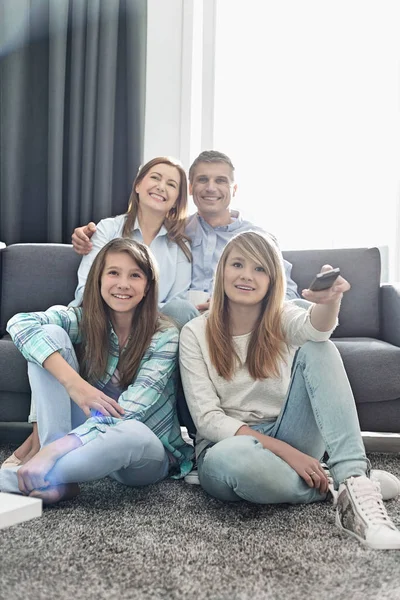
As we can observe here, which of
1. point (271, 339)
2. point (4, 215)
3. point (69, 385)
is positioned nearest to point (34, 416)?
point (69, 385)

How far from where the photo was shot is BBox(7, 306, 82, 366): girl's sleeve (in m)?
1.66

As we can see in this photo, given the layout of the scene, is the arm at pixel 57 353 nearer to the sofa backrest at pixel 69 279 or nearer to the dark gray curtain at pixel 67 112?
the sofa backrest at pixel 69 279

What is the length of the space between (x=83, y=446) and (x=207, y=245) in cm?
111

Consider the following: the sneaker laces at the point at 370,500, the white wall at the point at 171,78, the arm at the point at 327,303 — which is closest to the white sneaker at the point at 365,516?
the sneaker laces at the point at 370,500

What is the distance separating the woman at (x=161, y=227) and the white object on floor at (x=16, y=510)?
4.12 ft

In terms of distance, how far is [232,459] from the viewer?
1.48 metres

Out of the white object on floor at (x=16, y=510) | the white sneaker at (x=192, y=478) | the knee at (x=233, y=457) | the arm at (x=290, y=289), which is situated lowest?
the white sneaker at (x=192, y=478)

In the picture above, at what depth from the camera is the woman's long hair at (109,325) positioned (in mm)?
1767

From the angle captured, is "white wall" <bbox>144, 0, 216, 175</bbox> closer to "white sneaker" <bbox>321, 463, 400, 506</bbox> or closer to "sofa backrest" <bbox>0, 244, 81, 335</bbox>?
"sofa backrest" <bbox>0, 244, 81, 335</bbox>

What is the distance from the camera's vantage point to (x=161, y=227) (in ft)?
7.70

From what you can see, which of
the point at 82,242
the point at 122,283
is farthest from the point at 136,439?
the point at 82,242

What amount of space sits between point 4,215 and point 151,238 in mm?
1381

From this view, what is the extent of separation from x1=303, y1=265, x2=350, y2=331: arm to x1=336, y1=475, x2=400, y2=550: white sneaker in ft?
A: 1.15

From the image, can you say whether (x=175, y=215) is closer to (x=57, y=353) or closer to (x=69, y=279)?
(x=69, y=279)
